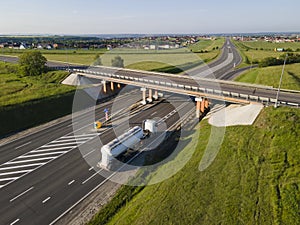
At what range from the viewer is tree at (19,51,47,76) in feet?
230

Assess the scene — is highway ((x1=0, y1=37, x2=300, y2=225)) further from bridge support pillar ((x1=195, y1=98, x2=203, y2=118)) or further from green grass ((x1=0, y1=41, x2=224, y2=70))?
green grass ((x1=0, y1=41, x2=224, y2=70))

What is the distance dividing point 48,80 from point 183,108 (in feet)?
152

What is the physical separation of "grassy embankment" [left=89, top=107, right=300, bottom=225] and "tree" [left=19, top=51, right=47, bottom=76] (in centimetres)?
6326

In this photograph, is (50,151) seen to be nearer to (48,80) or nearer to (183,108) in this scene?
(183,108)

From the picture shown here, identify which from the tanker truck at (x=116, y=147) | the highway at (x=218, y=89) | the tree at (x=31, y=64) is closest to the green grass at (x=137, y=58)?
the tree at (x=31, y=64)

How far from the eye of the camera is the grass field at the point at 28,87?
163 ft

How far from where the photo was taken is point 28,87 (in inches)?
2303

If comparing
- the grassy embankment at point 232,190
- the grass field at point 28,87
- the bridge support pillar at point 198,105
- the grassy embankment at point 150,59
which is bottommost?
the grassy embankment at point 232,190

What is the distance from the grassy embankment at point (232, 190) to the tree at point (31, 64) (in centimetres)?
6326

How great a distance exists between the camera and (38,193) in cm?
2492

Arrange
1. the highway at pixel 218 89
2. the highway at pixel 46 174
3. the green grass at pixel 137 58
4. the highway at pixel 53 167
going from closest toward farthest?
the highway at pixel 46 174 < the highway at pixel 53 167 < the highway at pixel 218 89 < the green grass at pixel 137 58

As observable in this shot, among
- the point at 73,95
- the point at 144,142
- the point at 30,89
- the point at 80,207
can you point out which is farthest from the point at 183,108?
the point at 30,89

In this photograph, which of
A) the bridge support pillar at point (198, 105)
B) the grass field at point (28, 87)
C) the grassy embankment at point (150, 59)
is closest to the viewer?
the bridge support pillar at point (198, 105)

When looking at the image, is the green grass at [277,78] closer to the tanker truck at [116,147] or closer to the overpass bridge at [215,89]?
the overpass bridge at [215,89]
